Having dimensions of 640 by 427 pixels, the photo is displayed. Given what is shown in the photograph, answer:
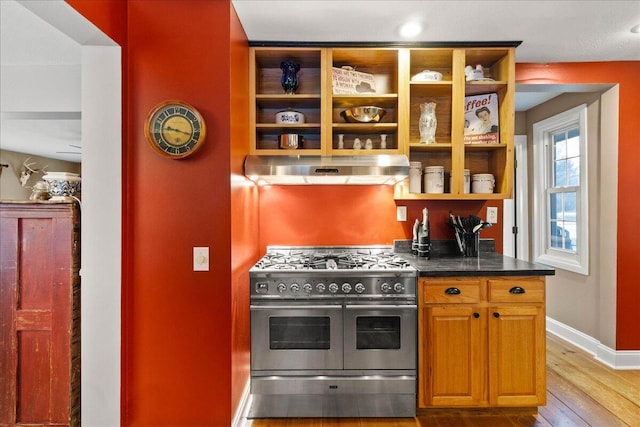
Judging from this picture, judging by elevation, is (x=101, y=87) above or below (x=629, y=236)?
above

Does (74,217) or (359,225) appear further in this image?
(359,225)

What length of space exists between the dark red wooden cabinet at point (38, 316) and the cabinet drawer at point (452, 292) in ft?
6.78

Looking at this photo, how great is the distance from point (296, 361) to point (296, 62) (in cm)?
218

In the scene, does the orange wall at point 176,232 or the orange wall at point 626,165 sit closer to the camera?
the orange wall at point 176,232

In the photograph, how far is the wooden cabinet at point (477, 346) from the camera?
2.12m

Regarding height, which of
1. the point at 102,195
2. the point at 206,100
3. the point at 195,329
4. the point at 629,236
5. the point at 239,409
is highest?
the point at 206,100

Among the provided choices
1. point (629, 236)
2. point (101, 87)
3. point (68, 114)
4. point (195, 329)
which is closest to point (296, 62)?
point (101, 87)

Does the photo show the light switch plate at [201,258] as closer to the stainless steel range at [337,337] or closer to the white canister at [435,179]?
the stainless steel range at [337,337]

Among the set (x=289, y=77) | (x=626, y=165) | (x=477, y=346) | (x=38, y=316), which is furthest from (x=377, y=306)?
(x=626, y=165)

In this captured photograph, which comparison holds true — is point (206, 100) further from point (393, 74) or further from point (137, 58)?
point (393, 74)

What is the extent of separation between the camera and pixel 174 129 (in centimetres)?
187

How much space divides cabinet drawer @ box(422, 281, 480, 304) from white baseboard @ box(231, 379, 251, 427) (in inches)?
51.4

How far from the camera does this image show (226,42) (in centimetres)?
193

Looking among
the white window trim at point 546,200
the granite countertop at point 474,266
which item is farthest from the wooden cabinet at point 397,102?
the white window trim at point 546,200
